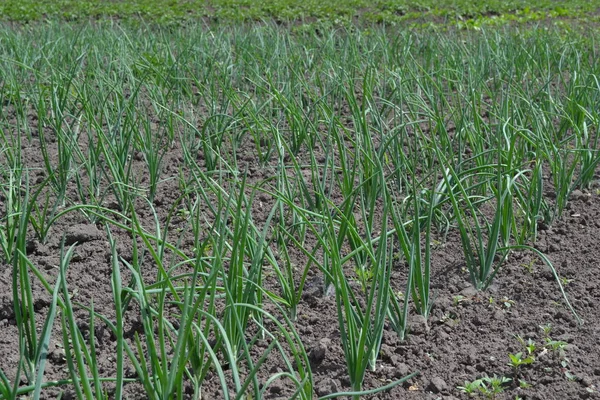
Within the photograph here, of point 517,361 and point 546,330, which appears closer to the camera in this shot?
point 517,361

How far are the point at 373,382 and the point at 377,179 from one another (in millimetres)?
655

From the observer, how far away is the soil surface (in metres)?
1.85

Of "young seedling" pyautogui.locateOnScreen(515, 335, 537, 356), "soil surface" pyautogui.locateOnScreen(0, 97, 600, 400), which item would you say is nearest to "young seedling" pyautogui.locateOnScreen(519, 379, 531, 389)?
"soil surface" pyautogui.locateOnScreen(0, 97, 600, 400)

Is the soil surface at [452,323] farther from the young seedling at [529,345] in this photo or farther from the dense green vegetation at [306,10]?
the dense green vegetation at [306,10]

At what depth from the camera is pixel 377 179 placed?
2.28m

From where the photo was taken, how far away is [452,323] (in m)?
2.11

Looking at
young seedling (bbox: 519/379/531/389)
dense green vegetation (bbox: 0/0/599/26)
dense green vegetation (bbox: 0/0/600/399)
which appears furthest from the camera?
dense green vegetation (bbox: 0/0/599/26)

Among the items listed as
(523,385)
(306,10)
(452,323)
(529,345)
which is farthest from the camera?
(306,10)

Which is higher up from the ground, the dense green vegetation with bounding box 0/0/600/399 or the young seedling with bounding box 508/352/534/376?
the dense green vegetation with bounding box 0/0/600/399

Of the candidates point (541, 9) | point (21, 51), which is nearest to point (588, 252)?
point (21, 51)

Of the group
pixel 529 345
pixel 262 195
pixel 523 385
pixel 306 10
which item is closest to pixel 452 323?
pixel 529 345

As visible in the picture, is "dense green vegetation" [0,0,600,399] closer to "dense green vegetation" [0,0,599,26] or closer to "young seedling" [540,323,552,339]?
"young seedling" [540,323,552,339]

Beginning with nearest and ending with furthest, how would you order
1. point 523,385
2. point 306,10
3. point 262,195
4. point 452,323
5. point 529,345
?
point 523,385 < point 529,345 < point 452,323 < point 262,195 < point 306,10

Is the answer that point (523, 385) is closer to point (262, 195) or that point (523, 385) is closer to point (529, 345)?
point (529, 345)
